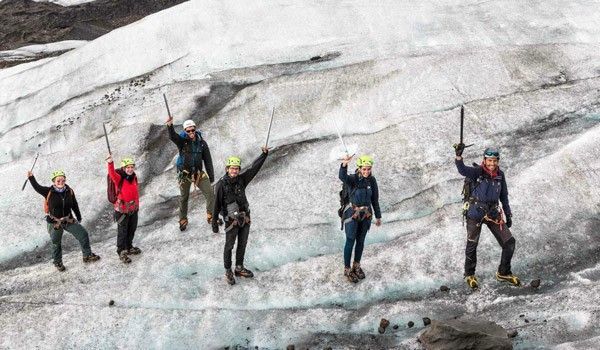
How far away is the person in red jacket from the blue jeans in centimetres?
460

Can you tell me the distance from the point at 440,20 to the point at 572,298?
11.1m

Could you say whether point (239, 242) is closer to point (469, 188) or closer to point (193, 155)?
point (193, 155)

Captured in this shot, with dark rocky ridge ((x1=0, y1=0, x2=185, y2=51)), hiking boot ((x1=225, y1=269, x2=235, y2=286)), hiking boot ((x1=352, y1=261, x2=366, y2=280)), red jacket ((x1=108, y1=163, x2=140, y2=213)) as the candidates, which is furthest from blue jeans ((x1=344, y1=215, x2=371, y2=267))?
dark rocky ridge ((x1=0, y1=0, x2=185, y2=51))

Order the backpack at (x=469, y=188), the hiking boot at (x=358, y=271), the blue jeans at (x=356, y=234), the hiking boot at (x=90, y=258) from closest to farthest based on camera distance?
1. the backpack at (x=469, y=188)
2. the blue jeans at (x=356, y=234)
3. the hiking boot at (x=358, y=271)
4. the hiking boot at (x=90, y=258)

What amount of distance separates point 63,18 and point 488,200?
26592 mm

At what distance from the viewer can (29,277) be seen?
14.0 meters

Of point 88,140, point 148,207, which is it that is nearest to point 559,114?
point 148,207

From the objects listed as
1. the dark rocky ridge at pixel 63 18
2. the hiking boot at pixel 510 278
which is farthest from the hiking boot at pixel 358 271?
the dark rocky ridge at pixel 63 18

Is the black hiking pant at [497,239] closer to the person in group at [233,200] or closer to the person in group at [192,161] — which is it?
the person in group at [233,200]

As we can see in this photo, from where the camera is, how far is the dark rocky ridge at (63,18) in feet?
99.3

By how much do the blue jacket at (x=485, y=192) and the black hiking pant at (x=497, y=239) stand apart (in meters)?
0.18

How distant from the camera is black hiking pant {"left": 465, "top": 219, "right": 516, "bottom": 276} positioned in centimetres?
1151

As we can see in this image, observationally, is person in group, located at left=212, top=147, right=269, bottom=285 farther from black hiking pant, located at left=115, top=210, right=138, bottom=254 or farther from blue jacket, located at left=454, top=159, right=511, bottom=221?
blue jacket, located at left=454, top=159, right=511, bottom=221

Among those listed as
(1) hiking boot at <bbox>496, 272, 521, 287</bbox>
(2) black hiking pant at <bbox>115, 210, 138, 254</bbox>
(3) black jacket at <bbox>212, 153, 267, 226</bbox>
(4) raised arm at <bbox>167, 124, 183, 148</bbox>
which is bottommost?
(1) hiking boot at <bbox>496, 272, 521, 287</bbox>
